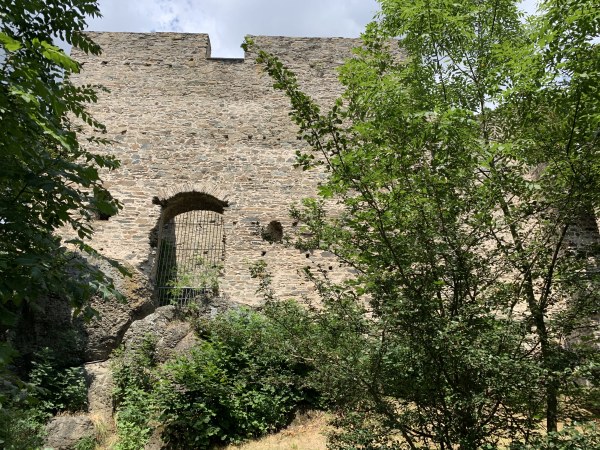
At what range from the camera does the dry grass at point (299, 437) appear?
20.5ft

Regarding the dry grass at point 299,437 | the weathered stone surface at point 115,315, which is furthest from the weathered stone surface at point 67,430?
the dry grass at point 299,437

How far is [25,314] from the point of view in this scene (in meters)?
8.12

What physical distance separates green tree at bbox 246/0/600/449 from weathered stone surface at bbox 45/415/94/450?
421 cm

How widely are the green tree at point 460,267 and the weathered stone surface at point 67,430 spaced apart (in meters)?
4.21

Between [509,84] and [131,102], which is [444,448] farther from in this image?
[131,102]

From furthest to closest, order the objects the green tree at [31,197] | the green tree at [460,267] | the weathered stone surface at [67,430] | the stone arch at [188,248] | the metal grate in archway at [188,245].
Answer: the metal grate in archway at [188,245]
the stone arch at [188,248]
the weathered stone surface at [67,430]
the green tree at [460,267]
the green tree at [31,197]

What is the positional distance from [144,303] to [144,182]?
3.14 m

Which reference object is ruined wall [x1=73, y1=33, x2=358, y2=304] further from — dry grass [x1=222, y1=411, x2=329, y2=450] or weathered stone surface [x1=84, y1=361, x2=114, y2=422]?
dry grass [x1=222, y1=411, x2=329, y2=450]

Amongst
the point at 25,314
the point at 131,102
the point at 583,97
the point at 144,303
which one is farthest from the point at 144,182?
the point at 583,97

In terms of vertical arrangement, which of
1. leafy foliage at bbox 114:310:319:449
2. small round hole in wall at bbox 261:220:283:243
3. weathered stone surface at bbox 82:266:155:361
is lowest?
leafy foliage at bbox 114:310:319:449

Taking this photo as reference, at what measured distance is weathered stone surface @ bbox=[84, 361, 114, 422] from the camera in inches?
292

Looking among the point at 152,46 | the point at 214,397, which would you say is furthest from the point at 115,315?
the point at 152,46

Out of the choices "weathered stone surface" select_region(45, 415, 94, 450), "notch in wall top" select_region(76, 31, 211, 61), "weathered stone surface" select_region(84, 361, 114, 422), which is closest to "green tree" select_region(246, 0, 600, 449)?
"weathered stone surface" select_region(45, 415, 94, 450)

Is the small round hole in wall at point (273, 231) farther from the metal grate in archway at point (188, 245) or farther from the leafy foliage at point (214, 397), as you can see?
the leafy foliage at point (214, 397)
